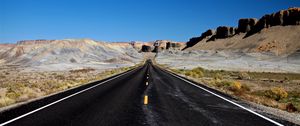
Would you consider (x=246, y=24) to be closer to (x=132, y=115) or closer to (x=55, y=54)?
(x=55, y=54)

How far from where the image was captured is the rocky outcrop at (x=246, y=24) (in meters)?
188

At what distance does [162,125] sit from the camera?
751 centimetres

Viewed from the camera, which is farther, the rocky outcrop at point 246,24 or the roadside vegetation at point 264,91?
the rocky outcrop at point 246,24

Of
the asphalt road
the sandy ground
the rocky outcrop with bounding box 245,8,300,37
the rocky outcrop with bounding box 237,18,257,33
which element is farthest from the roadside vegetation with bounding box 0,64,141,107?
the rocky outcrop with bounding box 237,18,257,33

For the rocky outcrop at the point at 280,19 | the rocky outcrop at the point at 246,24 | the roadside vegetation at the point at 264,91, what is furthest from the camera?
the rocky outcrop at the point at 246,24

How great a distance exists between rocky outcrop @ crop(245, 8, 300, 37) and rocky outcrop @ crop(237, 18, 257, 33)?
58.3ft

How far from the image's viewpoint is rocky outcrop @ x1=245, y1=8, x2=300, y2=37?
149137 millimetres

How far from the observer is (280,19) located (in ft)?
510

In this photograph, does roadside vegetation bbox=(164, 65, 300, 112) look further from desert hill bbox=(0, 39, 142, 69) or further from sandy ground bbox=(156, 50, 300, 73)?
desert hill bbox=(0, 39, 142, 69)

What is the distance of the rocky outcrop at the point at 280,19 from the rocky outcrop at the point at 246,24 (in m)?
17.8

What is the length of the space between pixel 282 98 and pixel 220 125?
11.0 meters

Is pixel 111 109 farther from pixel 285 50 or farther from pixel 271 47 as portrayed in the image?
pixel 271 47

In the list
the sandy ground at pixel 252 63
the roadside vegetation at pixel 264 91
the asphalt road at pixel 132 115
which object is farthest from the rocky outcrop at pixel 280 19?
the asphalt road at pixel 132 115

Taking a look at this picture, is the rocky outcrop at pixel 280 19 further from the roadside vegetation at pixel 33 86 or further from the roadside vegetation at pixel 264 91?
the roadside vegetation at pixel 33 86
